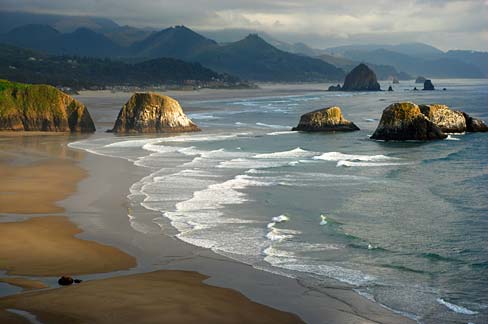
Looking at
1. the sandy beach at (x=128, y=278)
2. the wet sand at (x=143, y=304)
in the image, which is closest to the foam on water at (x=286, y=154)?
the sandy beach at (x=128, y=278)

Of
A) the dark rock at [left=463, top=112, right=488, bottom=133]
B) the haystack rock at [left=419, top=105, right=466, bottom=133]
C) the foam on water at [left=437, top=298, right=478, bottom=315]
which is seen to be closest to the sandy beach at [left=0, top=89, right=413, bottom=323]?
the foam on water at [left=437, top=298, right=478, bottom=315]

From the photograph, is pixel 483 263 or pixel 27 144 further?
pixel 27 144

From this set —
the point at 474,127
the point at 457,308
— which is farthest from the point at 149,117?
the point at 457,308

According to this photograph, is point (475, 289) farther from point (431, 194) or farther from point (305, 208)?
point (431, 194)

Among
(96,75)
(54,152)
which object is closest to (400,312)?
(54,152)

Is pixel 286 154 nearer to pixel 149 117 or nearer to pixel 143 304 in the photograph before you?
pixel 149 117

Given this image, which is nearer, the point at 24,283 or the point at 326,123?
the point at 24,283
